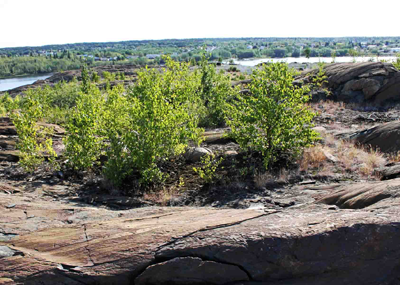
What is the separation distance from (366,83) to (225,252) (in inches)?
795

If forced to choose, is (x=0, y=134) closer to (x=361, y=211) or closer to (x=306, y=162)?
(x=306, y=162)

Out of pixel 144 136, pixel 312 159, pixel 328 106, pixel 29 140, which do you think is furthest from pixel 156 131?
pixel 328 106

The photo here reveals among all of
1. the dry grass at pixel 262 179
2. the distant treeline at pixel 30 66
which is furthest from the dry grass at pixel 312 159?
the distant treeline at pixel 30 66

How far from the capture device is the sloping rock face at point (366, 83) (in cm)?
2028

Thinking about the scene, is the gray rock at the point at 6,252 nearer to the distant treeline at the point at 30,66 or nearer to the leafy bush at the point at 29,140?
the leafy bush at the point at 29,140

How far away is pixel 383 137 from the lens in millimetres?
11016

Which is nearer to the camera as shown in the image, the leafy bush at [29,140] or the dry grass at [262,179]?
the dry grass at [262,179]

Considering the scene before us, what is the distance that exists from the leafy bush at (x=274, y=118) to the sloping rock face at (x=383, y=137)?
102 inches

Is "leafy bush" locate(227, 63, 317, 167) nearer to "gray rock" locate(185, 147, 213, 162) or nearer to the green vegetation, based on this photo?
the green vegetation

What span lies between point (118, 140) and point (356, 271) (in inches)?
287

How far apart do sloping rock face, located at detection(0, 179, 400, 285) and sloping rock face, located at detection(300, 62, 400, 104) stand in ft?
56.0

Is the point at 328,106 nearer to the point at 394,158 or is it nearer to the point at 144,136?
the point at 394,158

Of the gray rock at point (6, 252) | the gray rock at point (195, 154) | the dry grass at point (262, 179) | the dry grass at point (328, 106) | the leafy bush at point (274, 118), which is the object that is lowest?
the dry grass at point (262, 179)

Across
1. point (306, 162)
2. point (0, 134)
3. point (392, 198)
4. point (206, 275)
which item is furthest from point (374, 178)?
point (0, 134)
